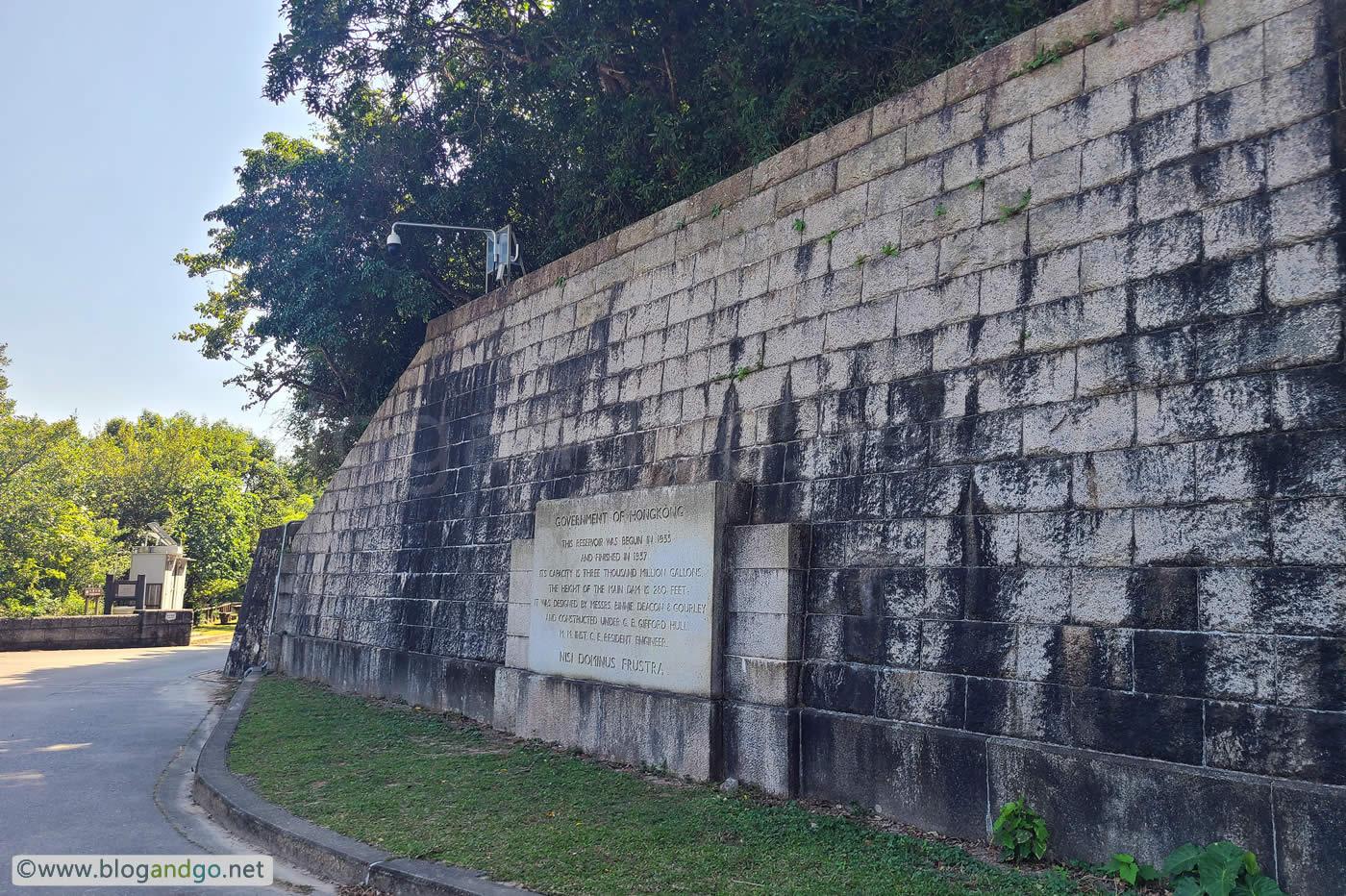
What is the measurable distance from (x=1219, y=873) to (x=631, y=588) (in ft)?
14.6

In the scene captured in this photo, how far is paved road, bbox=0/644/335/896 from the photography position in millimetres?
6043

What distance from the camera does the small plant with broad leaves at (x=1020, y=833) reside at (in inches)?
189

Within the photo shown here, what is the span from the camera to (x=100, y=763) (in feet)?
28.0

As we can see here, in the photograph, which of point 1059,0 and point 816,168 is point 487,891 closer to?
point 816,168

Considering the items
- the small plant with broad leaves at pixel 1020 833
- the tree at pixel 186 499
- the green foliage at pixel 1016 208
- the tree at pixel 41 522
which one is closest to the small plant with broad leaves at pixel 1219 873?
the small plant with broad leaves at pixel 1020 833

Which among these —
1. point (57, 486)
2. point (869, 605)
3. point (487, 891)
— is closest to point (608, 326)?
point (869, 605)

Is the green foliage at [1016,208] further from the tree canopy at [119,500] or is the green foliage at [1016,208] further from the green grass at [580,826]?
the tree canopy at [119,500]

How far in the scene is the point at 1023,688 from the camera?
5.12 meters

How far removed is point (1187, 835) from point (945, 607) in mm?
1673

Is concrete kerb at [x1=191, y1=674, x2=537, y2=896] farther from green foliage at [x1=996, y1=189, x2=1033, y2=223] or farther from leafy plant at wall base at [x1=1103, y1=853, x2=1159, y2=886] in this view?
green foliage at [x1=996, y1=189, x2=1033, y2=223]

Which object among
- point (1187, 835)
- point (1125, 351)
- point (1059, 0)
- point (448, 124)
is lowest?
point (1187, 835)

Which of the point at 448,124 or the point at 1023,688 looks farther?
the point at 448,124

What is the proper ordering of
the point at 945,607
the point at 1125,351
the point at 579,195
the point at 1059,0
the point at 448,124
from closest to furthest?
the point at 1125,351
the point at 945,607
the point at 1059,0
the point at 579,195
the point at 448,124

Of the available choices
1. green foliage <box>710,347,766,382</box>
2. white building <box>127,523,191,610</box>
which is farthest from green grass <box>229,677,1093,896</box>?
white building <box>127,523,191,610</box>
